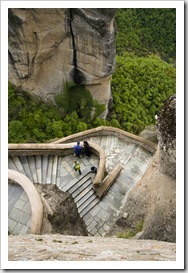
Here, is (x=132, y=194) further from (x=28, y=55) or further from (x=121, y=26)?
(x=121, y=26)

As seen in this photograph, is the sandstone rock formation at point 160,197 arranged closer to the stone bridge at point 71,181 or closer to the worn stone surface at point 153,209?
the worn stone surface at point 153,209

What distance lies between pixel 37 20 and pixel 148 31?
2408cm

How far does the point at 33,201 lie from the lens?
22.7 feet

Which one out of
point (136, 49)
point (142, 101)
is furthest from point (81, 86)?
point (136, 49)

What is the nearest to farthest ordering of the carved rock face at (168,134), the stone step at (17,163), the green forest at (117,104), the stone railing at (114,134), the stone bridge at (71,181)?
the carved rock face at (168,134) → the stone bridge at (71,181) → the stone step at (17,163) → the stone railing at (114,134) → the green forest at (117,104)

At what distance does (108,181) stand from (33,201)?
11.6 ft

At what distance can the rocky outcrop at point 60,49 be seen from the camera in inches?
570

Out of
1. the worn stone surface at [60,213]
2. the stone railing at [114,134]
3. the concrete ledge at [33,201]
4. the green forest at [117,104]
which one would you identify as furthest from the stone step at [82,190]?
the green forest at [117,104]

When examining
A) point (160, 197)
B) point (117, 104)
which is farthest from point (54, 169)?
point (117, 104)

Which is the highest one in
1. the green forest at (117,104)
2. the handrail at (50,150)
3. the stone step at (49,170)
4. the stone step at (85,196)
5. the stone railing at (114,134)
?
the green forest at (117,104)

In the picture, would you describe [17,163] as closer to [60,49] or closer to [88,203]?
[88,203]

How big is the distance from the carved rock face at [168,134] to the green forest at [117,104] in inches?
413

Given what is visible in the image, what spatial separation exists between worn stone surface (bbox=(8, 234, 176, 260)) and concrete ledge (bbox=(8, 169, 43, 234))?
104 centimetres

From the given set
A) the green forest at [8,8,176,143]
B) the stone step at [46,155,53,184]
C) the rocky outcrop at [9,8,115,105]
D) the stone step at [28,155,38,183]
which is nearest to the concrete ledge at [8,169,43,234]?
the stone step at [28,155,38,183]
